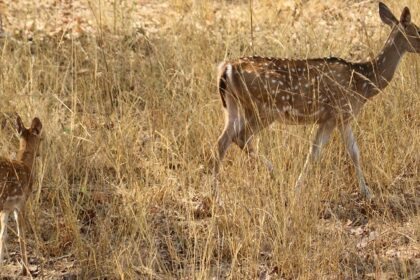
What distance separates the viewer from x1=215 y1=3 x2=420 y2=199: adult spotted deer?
7.28 m

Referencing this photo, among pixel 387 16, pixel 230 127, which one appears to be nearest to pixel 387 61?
pixel 387 16

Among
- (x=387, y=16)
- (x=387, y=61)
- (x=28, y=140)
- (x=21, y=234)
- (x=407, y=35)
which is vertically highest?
(x=387, y=16)

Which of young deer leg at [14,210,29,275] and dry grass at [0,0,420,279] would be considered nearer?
young deer leg at [14,210,29,275]

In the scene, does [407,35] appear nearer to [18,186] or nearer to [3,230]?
[18,186]

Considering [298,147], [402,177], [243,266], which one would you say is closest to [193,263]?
[243,266]

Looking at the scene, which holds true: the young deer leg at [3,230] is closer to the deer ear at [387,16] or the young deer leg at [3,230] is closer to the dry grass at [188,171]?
the dry grass at [188,171]

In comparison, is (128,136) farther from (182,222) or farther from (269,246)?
(269,246)

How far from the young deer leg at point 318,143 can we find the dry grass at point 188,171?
0.22ft

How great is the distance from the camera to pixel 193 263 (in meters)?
5.94

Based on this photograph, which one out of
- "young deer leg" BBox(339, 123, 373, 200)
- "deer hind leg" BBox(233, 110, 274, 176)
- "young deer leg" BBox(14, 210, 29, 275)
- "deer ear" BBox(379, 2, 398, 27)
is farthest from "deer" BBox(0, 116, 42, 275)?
"deer ear" BBox(379, 2, 398, 27)

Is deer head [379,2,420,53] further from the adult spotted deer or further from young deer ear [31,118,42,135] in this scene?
young deer ear [31,118,42,135]

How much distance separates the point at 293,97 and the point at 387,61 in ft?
3.25

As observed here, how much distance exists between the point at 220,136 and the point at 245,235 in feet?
4.96

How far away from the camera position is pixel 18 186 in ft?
19.8
